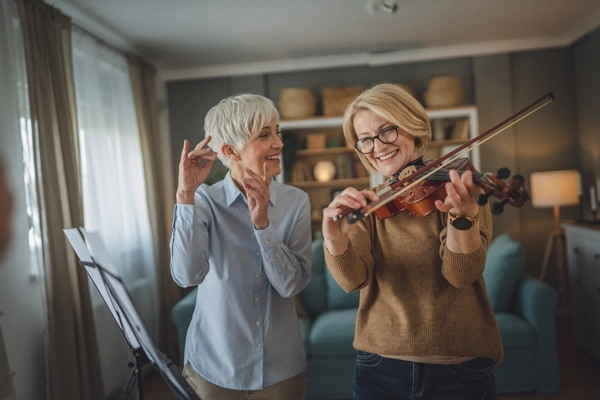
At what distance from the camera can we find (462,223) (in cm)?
100

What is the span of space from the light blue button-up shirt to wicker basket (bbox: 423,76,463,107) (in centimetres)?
342

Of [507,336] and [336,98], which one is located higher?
[336,98]

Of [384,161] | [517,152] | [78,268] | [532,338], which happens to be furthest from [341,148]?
[384,161]

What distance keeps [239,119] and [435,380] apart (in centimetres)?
78

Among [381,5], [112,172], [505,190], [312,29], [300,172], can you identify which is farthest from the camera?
[300,172]

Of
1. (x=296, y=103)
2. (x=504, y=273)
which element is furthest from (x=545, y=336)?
(x=296, y=103)

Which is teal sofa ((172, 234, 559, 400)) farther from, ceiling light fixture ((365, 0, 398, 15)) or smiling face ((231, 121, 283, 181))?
smiling face ((231, 121, 283, 181))

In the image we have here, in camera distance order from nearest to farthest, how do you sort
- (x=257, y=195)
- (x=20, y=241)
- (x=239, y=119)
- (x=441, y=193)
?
(x=441, y=193), (x=257, y=195), (x=239, y=119), (x=20, y=241)

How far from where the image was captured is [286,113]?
15.1ft

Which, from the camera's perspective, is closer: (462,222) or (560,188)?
(462,222)

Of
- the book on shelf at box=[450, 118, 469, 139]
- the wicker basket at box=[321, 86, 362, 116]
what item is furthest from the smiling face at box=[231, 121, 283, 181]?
the book on shelf at box=[450, 118, 469, 139]

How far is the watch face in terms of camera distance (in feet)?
3.29

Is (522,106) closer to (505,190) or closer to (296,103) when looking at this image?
(296,103)

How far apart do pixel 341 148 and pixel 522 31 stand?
6.00ft
